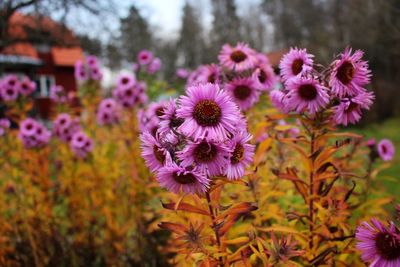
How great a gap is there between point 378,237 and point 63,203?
2.98m

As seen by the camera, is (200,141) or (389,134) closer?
(200,141)

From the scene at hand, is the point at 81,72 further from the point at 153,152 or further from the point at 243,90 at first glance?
the point at 153,152

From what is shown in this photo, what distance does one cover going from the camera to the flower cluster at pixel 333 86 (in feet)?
5.19

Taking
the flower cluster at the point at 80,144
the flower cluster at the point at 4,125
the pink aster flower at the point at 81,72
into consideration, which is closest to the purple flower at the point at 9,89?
the flower cluster at the point at 4,125

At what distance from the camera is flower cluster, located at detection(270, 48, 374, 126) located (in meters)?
1.58

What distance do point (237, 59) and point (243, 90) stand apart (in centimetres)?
21

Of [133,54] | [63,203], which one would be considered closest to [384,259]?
[63,203]

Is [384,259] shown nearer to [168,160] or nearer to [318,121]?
[318,121]

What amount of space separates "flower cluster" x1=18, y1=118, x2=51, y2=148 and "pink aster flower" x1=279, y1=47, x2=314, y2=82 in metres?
2.19

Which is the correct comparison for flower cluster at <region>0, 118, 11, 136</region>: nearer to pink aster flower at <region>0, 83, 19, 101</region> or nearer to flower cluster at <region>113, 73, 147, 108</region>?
pink aster flower at <region>0, 83, 19, 101</region>

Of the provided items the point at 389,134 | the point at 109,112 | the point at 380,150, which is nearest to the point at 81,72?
the point at 109,112

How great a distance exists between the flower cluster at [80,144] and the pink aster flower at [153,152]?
212cm

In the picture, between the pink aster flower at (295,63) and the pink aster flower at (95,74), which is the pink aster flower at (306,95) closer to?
the pink aster flower at (295,63)

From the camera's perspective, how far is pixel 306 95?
64.7 inches
